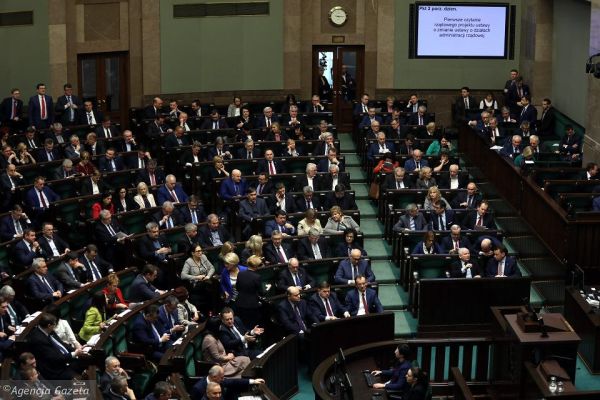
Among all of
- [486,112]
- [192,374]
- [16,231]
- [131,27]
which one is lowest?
[192,374]

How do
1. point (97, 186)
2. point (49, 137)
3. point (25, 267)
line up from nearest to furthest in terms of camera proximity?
point (25, 267), point (97, 186), point (49, 137)

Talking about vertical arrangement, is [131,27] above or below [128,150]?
above

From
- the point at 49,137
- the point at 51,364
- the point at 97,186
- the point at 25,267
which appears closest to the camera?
the point at 51,364

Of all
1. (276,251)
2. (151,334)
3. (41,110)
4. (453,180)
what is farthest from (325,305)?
(41,110)

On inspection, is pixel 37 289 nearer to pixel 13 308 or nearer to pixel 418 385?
pixel 13 308

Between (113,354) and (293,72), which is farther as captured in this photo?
(293,72)

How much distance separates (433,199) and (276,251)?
8.56 ft

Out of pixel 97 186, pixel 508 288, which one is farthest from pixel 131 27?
pixel 508 288

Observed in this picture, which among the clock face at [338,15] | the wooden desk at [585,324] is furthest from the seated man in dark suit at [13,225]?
the clock face at [338,15]

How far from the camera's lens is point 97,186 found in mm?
16453

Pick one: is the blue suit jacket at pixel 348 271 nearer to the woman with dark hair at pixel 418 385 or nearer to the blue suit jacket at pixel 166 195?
the blue suit jacket at pixel 166 195

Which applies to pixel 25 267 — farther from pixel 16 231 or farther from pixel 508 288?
pixel 508 288

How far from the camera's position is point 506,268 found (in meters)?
14.8

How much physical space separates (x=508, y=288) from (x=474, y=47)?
820 cm
